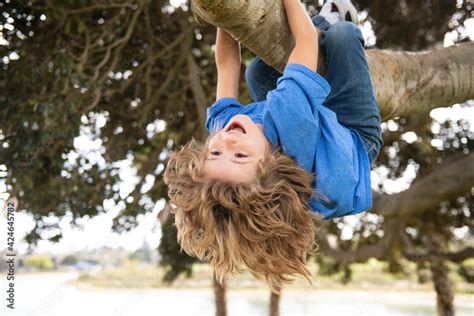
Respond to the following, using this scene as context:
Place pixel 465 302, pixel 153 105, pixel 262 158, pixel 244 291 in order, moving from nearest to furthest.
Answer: pixel 262 158
pixel 153 105
pixel 465 302
pixel 244 291

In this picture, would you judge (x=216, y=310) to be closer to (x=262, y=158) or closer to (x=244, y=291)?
(x=262, y=158)

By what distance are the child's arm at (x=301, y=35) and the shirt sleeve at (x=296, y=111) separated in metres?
0.04

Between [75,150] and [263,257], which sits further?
[75,150]

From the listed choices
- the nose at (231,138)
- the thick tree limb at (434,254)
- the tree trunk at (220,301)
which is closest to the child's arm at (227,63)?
the nose at (231,138)

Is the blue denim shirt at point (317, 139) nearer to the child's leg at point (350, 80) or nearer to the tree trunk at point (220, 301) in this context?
the child's leg at point (350, 80)

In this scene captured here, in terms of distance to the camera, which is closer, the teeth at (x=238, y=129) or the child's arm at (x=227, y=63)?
the teeth at (x=238, y=129)

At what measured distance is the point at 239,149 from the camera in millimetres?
2150

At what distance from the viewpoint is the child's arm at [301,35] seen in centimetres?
202

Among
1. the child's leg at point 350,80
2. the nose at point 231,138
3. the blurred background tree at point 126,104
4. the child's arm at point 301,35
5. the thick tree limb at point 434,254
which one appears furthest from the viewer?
the thick tree limb at point 434,254

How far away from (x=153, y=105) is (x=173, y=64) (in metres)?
0.49

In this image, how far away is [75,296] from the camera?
11.1m

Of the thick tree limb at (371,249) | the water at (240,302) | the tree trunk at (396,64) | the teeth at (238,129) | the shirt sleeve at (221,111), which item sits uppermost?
the tree trunk at (396,64)

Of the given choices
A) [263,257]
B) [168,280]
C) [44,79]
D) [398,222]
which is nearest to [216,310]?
[168,280]

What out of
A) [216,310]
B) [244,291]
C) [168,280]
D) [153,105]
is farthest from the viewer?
[244,291]
